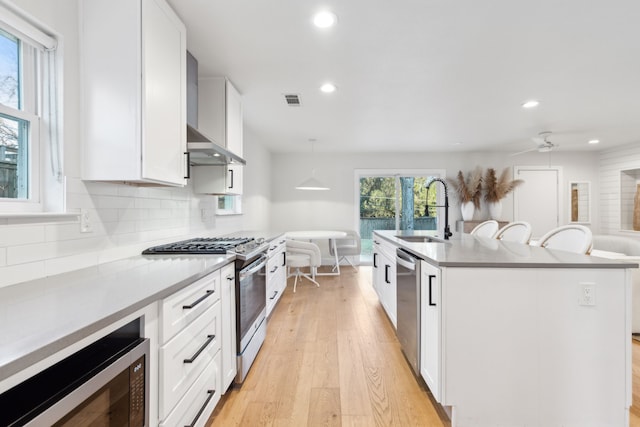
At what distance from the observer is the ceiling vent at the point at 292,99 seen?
3166 mm

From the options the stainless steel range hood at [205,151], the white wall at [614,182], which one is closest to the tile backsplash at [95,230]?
the stainless steel range hood at [205,151]

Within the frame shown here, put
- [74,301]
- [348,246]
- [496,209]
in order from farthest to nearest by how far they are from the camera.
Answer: [496,209], [348,246], [74,301]

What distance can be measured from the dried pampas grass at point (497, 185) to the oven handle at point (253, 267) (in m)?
5.13

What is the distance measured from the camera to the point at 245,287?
2.04 m

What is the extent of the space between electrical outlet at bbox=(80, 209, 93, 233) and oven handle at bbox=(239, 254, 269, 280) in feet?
2.74

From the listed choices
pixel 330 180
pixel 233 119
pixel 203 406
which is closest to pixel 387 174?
pixel 330 180

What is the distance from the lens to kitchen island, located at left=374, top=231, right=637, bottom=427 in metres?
1.55

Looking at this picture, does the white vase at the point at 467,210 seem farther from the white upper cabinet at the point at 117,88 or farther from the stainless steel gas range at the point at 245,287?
the white upper cabinet at the point at 117,88

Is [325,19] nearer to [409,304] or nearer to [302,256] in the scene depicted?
[409,304]

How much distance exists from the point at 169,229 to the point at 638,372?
11.7 ft

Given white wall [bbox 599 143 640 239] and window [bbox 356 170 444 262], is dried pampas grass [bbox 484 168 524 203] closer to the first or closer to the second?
window [bbox 356 170 444 262]

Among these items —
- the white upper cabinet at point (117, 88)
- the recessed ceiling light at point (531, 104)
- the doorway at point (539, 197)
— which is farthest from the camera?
the doorway at point (539, 197)

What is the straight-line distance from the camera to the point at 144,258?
72.1 inches

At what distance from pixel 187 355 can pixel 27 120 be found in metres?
1.23
